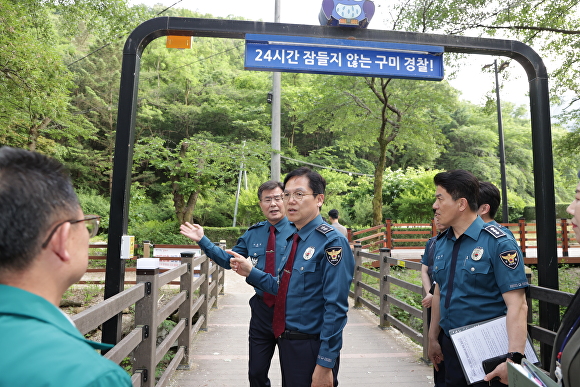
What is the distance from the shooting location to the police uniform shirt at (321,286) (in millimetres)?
2252

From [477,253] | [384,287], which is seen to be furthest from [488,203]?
[384,287]

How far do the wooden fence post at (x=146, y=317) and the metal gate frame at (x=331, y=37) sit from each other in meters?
0.22

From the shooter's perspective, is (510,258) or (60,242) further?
(510,258)

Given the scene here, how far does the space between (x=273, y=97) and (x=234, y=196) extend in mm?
17992

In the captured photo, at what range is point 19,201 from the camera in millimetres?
871

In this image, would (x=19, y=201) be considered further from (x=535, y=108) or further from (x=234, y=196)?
(x=234, y=196)

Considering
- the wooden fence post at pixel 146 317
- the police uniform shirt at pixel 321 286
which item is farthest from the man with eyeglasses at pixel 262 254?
the police uniform shirt at pixel 321 286

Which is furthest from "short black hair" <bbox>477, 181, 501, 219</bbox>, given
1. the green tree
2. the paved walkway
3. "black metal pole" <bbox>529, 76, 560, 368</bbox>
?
the green tree

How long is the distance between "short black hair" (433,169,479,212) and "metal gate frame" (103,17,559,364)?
49.4 inches

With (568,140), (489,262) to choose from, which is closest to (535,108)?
(489,262)

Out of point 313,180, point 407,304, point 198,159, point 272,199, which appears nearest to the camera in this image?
point 313,180

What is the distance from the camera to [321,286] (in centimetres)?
251

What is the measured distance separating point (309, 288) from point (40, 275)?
5.78 feet

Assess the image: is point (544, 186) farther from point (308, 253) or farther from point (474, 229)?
point (308, 253)
